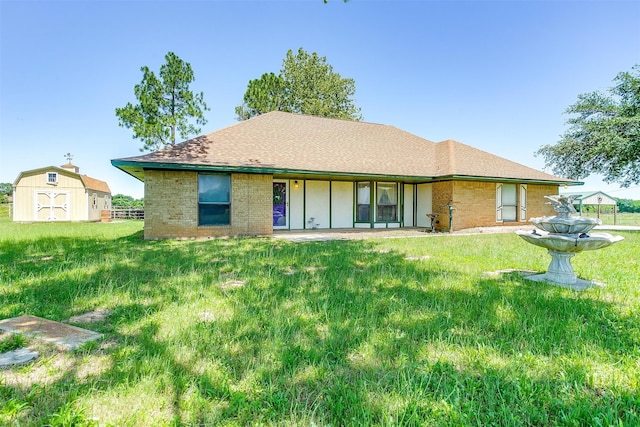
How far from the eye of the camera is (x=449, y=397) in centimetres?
205

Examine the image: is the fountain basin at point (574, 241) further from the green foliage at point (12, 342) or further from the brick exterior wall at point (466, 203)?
the brick exterior wall at point (466, 203)

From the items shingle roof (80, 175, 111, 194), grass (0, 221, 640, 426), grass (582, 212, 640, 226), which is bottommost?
grass (0, 221, 640, 426)

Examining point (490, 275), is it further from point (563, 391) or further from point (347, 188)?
point (347, 188)

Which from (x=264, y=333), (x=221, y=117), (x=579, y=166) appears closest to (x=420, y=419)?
(x=264, y=333)

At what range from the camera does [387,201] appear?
15.5 m

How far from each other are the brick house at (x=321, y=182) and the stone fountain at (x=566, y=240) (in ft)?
26.5

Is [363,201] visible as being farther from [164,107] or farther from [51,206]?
[51,206]

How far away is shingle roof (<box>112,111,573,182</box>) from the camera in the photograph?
11.5 m

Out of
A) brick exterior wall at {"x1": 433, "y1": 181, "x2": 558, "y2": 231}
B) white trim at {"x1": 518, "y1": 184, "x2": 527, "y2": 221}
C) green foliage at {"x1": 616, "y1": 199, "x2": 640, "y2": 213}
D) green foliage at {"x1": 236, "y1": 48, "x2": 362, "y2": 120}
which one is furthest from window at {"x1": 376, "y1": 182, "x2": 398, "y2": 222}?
green foliage at {"x1": 616, "y1": 199, "x2": 640, "y2": 213}

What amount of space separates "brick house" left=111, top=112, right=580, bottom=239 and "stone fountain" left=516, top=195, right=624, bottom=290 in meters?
8.09

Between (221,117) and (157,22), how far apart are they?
49.1 feet

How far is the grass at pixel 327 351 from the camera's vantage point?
192 centimetres

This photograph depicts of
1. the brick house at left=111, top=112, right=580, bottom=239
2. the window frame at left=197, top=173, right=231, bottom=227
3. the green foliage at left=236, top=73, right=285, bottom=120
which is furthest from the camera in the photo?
the green foliage at left=236, top=73, right=285, bottom=120

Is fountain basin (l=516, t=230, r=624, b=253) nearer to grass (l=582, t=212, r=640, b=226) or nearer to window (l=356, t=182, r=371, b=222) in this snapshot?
window (l=356, t=182, r=371, b=222)
